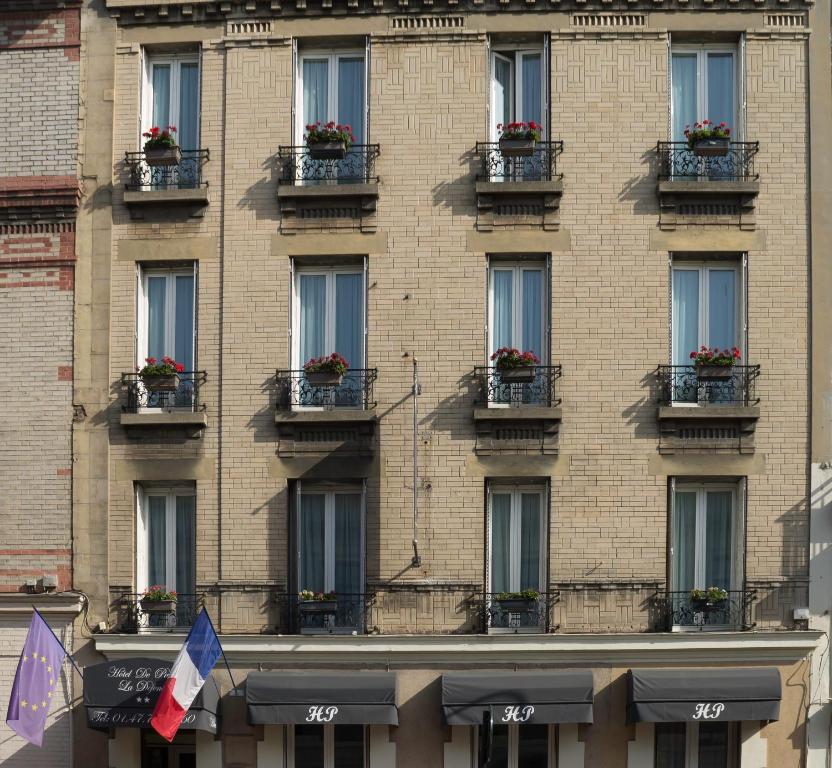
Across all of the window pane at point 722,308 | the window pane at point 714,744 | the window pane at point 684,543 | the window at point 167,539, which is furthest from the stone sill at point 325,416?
the window pane at point 714,744

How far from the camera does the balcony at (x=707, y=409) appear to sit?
685 inches

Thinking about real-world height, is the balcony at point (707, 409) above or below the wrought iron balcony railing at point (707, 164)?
below

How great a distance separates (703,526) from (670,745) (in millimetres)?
3307

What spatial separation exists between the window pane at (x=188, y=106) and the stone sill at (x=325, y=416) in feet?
15.4

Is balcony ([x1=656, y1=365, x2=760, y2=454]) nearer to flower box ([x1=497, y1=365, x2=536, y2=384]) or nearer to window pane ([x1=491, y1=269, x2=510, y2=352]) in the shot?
flower box ([x1=497, y1=365, x2=536, y2=384])

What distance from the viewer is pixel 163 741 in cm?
1794

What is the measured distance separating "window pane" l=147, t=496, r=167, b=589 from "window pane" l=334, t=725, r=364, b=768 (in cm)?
363

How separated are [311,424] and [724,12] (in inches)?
358

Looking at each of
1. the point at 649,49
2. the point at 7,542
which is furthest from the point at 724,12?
the point at 7,542

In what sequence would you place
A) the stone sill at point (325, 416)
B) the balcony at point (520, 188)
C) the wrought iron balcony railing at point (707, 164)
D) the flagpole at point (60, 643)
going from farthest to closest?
the wrought iron balcony railing at point (707, 164) → the balcony at point (520, 188) → the stone sill at point (325, 416) → the flagpole at point (60, 643)

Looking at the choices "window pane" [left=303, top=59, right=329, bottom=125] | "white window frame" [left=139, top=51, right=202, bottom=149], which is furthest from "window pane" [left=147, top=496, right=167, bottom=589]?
"window pane" [left=303, top=59, right=329, bottom=125]

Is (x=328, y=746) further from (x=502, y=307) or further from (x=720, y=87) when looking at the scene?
(x=720, y=87)

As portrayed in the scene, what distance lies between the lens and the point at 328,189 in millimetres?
17938

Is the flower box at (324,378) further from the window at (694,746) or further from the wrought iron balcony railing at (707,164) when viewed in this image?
the window at (694,746)
